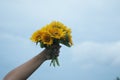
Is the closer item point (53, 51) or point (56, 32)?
point (53, 51)

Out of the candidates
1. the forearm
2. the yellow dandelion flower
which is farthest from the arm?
the yellow dandelion flower

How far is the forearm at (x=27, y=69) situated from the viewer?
4.08 m

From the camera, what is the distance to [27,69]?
4.12 m

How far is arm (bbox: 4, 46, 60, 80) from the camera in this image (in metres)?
4.08

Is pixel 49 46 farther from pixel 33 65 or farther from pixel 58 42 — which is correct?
pixel 33 65

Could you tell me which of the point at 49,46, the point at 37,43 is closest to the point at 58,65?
the point at 37,43

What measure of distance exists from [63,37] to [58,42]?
0.32 meters

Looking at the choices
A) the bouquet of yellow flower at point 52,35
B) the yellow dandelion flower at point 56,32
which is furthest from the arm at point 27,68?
the yellow dandelion flower at point 56,32

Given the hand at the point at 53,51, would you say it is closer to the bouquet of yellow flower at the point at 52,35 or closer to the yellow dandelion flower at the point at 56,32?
the bouquet of yellow flower at the point at 52,35

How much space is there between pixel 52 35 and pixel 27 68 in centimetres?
126

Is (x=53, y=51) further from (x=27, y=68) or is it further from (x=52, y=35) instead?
(x=52, y=35)

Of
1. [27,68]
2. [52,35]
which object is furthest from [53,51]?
[52,35]

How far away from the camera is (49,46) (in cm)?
474

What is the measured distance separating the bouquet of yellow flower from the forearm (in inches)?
30.9
